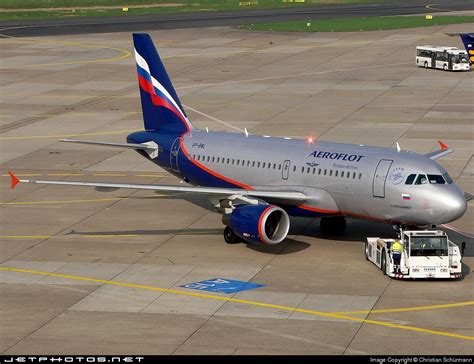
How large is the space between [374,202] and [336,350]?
13777 mm

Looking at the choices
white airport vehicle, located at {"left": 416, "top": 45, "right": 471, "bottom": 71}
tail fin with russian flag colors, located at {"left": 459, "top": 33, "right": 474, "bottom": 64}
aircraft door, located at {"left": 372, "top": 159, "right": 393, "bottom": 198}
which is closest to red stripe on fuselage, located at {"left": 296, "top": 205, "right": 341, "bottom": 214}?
aircraft door, located at {"left": 372, "top": 159, "right": 393, "bottom": 198}

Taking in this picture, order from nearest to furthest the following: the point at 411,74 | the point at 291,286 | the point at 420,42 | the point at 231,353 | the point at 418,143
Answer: the point at 231,353 → the point at 291,286 → the point at 418,143 → the point at 411,74 → the point at 420,42

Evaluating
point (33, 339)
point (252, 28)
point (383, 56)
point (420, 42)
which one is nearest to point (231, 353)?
point (33, 339)

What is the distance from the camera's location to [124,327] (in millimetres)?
41812

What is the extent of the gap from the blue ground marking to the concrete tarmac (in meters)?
0.50

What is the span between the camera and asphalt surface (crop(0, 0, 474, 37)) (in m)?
161

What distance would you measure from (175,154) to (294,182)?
8.65m

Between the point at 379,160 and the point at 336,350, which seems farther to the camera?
the point at 379,160

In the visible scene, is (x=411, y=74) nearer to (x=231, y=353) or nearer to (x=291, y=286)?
(x=291, y=286)

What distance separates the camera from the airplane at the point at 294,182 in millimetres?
50719

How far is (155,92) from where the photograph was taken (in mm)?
63531

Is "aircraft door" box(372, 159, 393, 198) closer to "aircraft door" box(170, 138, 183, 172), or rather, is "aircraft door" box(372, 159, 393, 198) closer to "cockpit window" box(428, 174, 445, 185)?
"cockpit window" box(428, 174, 445, 185)

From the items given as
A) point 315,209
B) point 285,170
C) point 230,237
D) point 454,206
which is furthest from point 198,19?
point 454,206

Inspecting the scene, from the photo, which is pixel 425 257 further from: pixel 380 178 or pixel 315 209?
pixel 315 209
